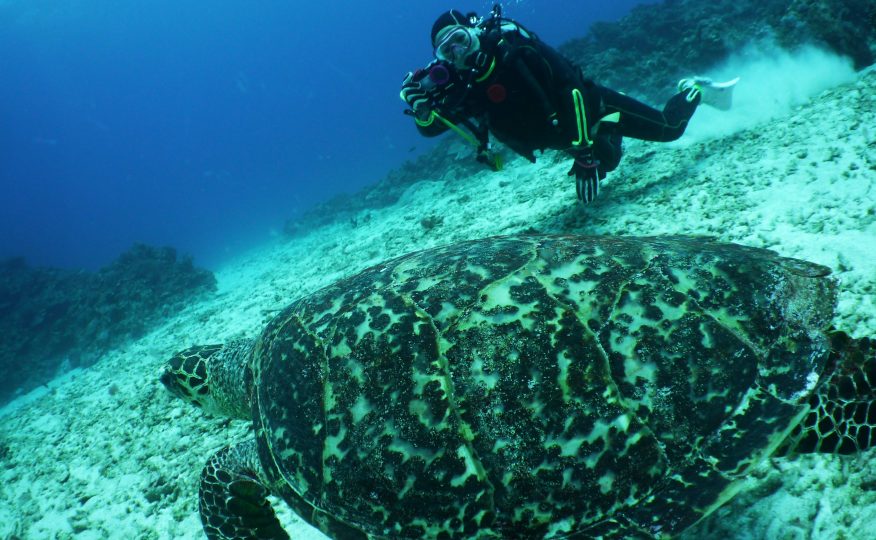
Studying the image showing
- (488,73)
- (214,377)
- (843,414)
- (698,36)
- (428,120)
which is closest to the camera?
(843,414)

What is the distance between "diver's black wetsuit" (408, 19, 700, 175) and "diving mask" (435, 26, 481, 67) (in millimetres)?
103

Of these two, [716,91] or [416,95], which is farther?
[716,91]

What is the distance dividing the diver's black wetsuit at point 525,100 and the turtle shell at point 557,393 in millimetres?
2620

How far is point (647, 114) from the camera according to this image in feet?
16.0

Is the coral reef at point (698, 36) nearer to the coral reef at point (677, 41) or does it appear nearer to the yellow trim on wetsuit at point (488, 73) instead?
the coral reef at point (677, 41)

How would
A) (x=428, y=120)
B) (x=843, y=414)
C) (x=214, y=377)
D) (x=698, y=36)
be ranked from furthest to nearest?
(x=698, y=36) → (x=428, y=120) → (x=214, y=377) → (x=843, y=414)

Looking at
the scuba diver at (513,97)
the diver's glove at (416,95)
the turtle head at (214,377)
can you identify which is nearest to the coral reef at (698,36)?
the scuba diver at (513,97)

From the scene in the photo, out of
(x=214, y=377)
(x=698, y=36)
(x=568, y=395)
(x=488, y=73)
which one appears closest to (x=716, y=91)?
(x=488, y=73)

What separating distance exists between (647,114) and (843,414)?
4241 mm

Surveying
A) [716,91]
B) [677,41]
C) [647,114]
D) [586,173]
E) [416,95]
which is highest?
[677,41]

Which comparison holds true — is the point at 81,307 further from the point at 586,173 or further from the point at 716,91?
the point at 716,91

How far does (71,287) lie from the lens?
13398 mm

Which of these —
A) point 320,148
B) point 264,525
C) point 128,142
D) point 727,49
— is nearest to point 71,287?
point 264,525

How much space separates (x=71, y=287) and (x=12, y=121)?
11321 centimetres
